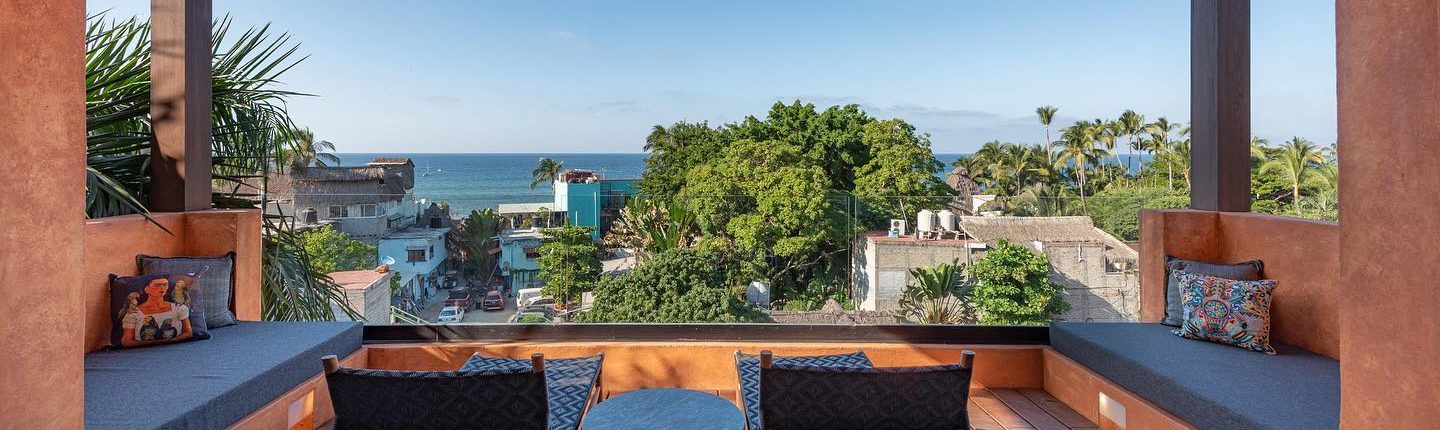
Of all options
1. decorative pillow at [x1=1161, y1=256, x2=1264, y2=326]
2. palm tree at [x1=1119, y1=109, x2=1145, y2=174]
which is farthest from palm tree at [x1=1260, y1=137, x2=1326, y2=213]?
decorative pillow at [x1=1161, y1=256, x2=1264, y2=326]

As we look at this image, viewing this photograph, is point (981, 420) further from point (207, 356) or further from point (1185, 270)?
point (207, 356)

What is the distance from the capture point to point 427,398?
175cm

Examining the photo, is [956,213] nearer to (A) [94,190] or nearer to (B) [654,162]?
(A) [94,190]

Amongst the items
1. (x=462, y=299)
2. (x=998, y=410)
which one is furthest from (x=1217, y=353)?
(x=462, y=299)

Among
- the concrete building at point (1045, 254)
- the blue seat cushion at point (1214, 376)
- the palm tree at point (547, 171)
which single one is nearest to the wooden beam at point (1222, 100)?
the blue seat cushion at point (1214, 376)

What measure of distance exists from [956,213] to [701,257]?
3.07 meters

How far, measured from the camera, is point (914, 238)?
7.39m

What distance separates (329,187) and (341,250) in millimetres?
1488

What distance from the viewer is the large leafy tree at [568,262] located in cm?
661

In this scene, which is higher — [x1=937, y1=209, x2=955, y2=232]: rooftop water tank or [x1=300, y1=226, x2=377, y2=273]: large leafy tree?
[x1=937, y1=209, x2=955, y2=232]: rooftop water tank

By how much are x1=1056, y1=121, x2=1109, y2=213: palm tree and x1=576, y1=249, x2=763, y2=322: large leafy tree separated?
24116 mm

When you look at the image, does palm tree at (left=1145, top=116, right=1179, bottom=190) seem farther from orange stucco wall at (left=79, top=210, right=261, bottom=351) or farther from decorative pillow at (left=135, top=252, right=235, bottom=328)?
decorative pillow at (left=135, top=252, right=235, bottom=328)

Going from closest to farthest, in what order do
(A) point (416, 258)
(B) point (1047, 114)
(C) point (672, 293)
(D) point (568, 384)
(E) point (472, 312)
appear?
(D) point (568, 384), (E) point (472, 312), (A) point (416, 258), (C) point (672, 293), (B) point (1047, 114)

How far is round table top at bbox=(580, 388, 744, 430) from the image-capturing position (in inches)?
84.2
